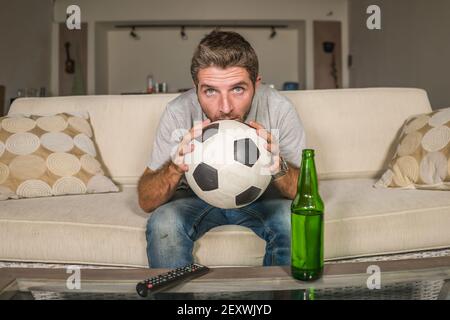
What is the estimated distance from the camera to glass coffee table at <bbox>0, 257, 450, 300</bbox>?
73cm

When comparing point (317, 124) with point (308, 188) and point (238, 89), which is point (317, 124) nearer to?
point (238, 89)

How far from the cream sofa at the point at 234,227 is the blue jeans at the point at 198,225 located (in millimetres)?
43

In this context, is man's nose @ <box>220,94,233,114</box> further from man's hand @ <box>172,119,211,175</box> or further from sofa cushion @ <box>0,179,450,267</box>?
sofa cushion @ <box>0,179,450,267</box>

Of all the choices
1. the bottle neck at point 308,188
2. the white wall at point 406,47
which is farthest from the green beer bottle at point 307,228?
the white wall at point 406,47

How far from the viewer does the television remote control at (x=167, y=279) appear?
0.71m

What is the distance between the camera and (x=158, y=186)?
1167mm

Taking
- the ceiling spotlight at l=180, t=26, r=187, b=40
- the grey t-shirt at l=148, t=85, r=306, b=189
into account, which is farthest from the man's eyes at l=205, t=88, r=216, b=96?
the ceiling spotlight at l=180, t=26, r=187, b=40

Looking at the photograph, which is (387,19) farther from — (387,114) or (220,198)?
(220,198)

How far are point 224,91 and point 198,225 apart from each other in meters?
0.39

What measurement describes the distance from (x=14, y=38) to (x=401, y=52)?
3496 mm

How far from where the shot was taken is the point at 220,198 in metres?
0.96

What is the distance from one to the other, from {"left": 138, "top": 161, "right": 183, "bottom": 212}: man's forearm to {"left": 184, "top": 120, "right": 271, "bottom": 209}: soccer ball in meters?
0.14

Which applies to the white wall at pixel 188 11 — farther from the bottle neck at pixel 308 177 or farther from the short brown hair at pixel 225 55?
the bottle neck at pixel 308 177

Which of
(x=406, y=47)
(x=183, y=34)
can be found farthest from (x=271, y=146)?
(x=183, y=34)
